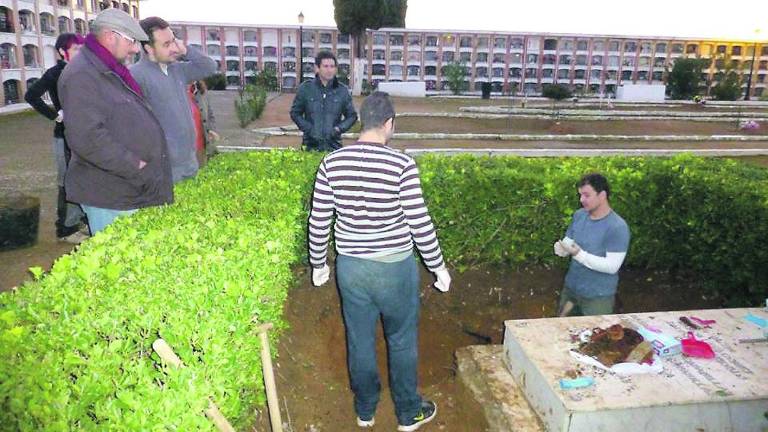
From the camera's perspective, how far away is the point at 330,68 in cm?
662

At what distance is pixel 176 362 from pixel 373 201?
1565 millimetres

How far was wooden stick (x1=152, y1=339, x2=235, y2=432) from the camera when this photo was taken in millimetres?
1919

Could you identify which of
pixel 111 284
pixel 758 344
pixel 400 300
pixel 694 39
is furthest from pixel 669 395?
pixel 694 39

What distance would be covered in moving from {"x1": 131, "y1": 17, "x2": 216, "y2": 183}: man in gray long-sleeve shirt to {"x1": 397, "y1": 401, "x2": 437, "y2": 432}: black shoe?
284cm

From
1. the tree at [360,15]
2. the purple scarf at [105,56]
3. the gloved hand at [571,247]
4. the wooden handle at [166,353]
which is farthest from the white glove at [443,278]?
the tree at [360,15]

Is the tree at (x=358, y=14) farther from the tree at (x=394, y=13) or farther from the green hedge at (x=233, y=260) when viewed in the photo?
the green hedge at (x=233, y=260)

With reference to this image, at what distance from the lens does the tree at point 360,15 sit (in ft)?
152

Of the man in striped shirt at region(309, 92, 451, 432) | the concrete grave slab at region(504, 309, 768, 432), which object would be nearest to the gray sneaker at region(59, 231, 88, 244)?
the man in striped shirt at region(309, 92, 451, 432)

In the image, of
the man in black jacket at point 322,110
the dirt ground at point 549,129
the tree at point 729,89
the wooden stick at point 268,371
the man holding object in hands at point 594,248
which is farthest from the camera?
the tree at point 729,89

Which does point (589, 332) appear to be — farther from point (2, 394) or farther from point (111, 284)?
point (2, 394)

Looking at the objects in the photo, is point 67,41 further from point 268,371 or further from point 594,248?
point 594,248

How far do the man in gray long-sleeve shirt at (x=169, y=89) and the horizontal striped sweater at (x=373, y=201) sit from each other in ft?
6.24

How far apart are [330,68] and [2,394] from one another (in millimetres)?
Answer: 5426

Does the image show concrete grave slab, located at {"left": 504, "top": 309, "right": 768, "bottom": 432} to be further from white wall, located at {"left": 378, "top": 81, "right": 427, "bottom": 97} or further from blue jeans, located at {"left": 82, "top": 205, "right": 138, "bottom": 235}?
white wall, located at {"left": 378, "top": 81, "right": 427, "bottom": 97}
